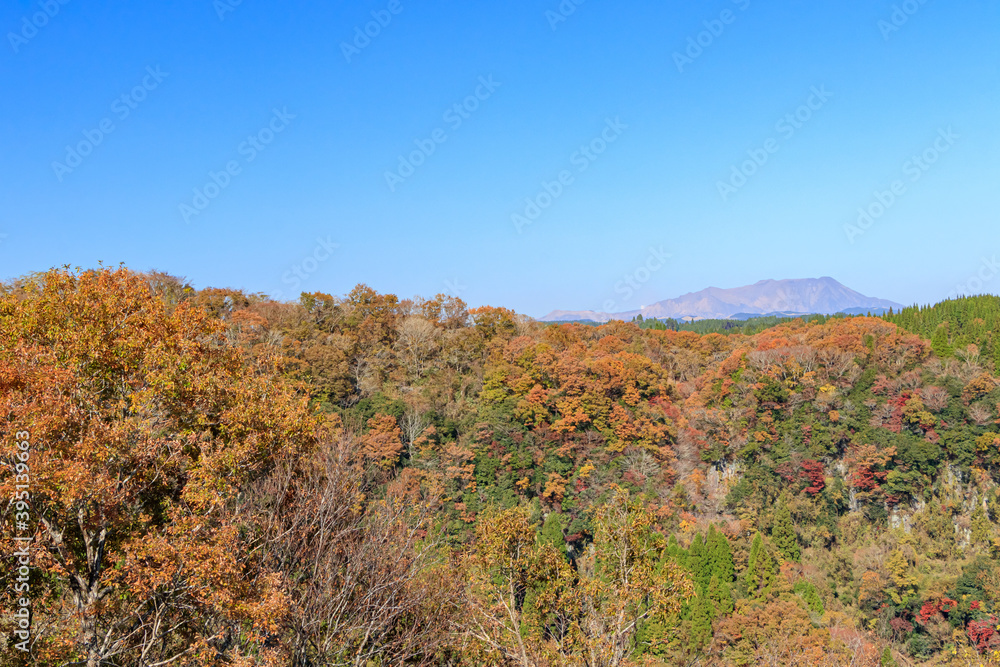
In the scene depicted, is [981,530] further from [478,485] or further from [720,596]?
[478,485]

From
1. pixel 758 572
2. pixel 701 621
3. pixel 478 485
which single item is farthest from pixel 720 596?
pixel 478 485

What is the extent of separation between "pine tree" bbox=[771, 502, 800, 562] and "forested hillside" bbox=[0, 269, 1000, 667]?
→ 0.35ft

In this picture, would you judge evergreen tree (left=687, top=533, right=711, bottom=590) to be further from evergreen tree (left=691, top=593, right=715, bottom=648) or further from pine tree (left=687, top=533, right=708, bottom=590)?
evergreen tree (left=691, top=593, right=715, bottom=648)

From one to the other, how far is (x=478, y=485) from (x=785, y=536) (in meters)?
13.2

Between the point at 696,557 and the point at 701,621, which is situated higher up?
the point at 696,557

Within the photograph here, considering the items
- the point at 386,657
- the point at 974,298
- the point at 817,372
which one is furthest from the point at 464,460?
the point at 974,298

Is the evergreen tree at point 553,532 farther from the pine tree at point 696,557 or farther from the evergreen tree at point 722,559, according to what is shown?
the evergreen tree at point 722,559

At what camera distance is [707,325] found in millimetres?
79250

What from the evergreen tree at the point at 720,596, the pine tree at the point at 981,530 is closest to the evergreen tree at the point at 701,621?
the evergreen tree at the point at 720,596

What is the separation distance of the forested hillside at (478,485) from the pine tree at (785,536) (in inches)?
4.2

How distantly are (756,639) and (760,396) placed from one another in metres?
14.6

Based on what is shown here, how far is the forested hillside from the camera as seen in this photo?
5184 mm

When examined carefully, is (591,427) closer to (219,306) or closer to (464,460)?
(464,460)

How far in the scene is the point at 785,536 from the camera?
2384cm
